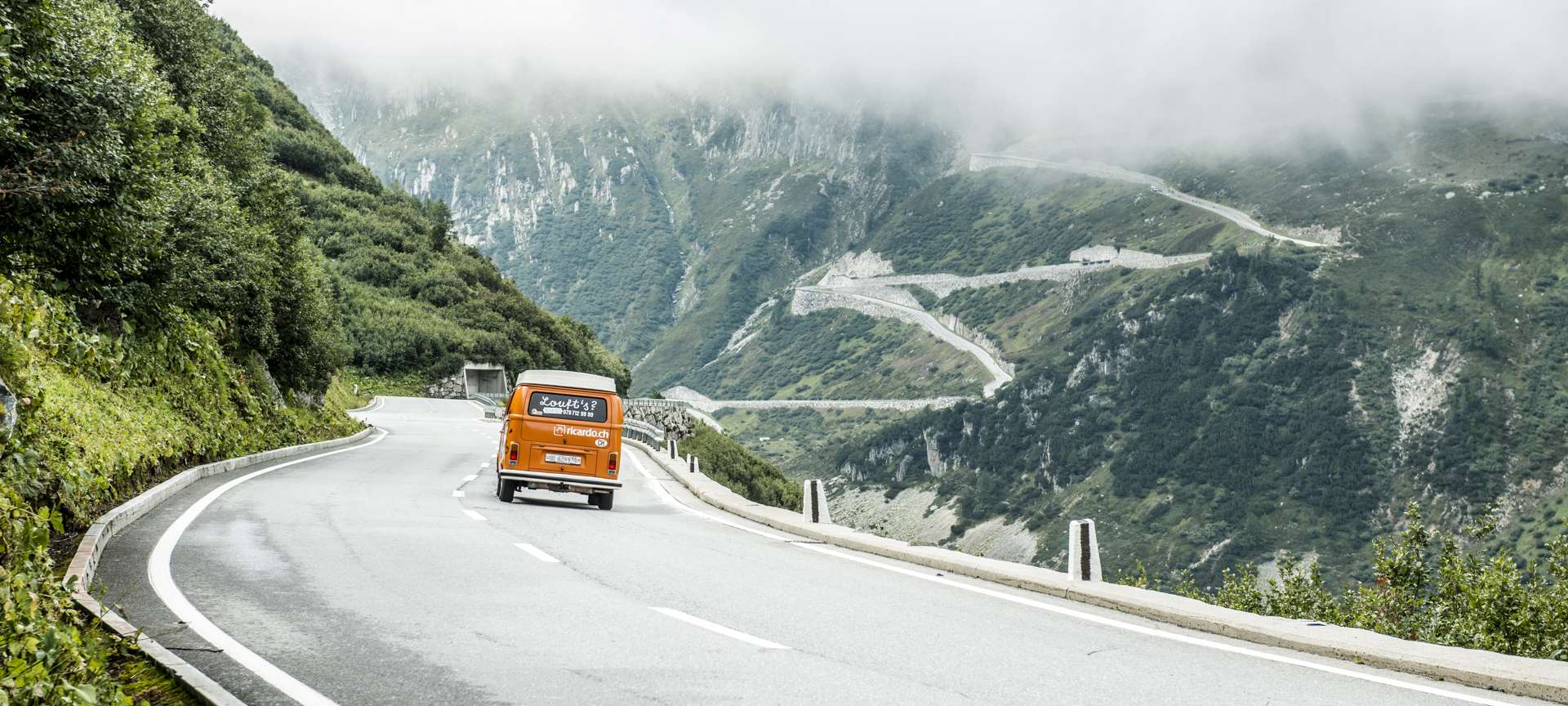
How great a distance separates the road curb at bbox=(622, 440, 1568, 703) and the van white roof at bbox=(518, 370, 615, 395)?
676 cm

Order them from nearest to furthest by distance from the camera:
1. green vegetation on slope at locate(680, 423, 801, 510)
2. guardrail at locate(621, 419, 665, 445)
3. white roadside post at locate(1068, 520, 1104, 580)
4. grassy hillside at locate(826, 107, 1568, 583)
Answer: white roadside post at locate(1068, 520, 1104, 580) → guardrail at locate(621, 419, 665, 445) → green vegetation on slope at locate(680, 423, 801, 510) → grassy hillside at locate(826, 107, 1568, 583)

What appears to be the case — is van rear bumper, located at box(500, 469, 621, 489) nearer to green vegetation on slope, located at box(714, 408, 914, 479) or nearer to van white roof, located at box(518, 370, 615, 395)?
van white roof, located at box(518, 370, 615, 395)

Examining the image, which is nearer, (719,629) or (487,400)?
(719,629)

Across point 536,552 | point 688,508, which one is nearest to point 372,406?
point 688,508

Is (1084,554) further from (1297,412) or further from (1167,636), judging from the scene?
(1297,412)

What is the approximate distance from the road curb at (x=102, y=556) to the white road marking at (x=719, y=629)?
3.13 meters

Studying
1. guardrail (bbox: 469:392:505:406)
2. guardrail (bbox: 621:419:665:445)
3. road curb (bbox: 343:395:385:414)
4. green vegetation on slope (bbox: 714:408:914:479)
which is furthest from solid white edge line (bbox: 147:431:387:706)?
green vegetation on slope (bbox: 714:408:914:479)

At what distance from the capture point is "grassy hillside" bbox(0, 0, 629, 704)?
704 centimetres

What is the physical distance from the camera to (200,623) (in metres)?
7.89

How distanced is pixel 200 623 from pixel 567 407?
1124cm

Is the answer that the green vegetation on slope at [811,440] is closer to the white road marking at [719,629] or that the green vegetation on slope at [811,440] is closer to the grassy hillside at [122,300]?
the grassy hillside at [122,300]

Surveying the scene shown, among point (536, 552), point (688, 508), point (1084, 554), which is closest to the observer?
point (1084, 554)

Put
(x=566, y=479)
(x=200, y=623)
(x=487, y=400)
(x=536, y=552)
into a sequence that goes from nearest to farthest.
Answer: (x=200, y=623), (x=536, y=552), (x=566, y=479), (x=487, y=400)

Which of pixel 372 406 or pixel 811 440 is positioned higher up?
pixel 372 406
